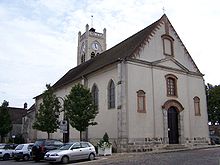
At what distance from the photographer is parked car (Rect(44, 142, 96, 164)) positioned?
18.2m

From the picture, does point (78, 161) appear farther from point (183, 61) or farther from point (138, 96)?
point (183, 61)

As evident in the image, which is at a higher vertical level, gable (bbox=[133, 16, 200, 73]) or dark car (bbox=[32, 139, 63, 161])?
gable (bbox=[133, 16, 200, 73])

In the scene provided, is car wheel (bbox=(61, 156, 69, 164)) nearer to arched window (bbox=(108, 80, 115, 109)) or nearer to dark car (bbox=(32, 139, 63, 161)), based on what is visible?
dark car (bbox=(32, 139, 63, 161))

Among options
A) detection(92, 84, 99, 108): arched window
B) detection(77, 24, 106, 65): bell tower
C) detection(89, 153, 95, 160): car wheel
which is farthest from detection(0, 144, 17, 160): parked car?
detection(77, 24, 106, 65): bell tower

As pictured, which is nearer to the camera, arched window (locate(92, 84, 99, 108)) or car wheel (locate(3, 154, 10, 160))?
car wheel (locate(3, 154, 10, 160))

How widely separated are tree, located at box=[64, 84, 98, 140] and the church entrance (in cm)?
780

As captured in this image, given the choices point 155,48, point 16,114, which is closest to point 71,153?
point 155,48

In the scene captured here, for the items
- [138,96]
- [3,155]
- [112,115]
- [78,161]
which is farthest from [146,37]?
[3,155]

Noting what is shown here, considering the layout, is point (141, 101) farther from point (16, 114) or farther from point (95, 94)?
point (16, 114)

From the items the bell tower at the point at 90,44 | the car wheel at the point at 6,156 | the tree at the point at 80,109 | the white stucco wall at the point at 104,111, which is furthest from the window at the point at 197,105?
the bell tower at the point at 90,44

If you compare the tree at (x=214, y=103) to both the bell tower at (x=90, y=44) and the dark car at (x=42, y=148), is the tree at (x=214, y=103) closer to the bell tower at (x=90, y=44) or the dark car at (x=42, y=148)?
the bell tower at (x=90, y=44)

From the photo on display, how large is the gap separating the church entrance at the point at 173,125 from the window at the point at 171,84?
5.39ft

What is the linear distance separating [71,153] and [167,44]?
16.4 meters

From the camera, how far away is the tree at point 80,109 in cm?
2469
